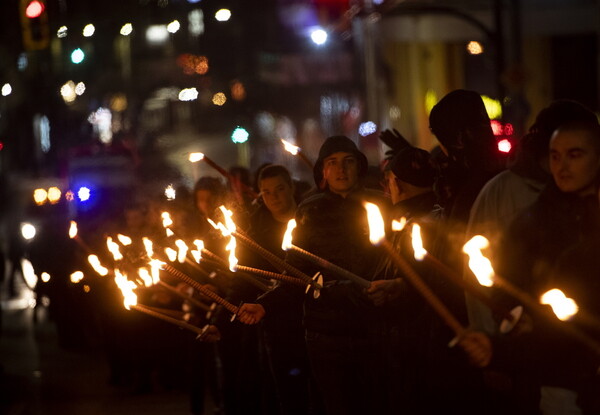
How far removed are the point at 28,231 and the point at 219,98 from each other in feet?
111

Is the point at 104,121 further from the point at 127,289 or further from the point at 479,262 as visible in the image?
the point at 479,262

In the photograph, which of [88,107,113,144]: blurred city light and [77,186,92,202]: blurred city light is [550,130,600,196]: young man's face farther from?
[88,107,113,144]: blurred city light

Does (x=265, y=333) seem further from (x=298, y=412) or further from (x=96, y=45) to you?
(x=96, y=45)

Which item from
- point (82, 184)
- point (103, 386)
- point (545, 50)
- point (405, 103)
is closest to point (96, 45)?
point (405, 103)

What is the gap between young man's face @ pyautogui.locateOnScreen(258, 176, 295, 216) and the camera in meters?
8.88

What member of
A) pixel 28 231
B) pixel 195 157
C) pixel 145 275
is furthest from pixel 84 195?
pixel 145 275

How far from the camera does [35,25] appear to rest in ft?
71.8

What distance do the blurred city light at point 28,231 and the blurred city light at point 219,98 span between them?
30494mm

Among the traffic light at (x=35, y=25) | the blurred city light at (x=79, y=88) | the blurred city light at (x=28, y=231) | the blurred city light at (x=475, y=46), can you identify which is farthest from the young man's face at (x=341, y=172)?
the blurred city light at (x=79, y=88)

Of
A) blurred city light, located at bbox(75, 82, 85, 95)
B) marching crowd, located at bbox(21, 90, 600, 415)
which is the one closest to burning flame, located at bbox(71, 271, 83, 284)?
marching crowd, located at bbox(21, 90, 600, 415)

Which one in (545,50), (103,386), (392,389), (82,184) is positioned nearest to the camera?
(392,389)

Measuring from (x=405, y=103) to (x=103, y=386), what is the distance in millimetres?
22498

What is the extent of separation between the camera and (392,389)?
7.12 meters

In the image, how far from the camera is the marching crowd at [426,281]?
4.83 m
